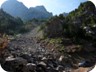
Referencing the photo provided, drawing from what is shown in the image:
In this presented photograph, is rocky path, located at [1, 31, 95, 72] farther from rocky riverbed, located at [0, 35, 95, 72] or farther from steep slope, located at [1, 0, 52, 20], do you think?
steep slope, located at [1, 0, 52, 20]

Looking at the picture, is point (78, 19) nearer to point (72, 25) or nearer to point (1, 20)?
point (72, 25)

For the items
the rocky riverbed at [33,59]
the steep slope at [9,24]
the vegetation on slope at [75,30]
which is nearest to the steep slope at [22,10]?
the steep slope at [9,24]

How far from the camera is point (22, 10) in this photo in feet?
11.6

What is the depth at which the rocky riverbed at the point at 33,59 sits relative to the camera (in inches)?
137

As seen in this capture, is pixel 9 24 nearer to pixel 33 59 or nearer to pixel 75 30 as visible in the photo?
pixel 33 59

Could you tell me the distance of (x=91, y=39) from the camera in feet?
A: 13.4

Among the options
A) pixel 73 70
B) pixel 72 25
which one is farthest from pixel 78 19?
pixel 73 70

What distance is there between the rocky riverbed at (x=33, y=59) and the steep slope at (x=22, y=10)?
10.0 inches

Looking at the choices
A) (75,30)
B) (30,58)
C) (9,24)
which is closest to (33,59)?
(30,58)

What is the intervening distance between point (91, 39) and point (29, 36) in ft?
2.98

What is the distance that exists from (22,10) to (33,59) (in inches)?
25.0

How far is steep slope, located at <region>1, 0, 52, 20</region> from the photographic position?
348cm

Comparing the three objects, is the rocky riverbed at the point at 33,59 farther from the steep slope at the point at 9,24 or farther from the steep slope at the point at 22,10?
the steep slope at the point at 22,10

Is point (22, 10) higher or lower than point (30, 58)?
higher
